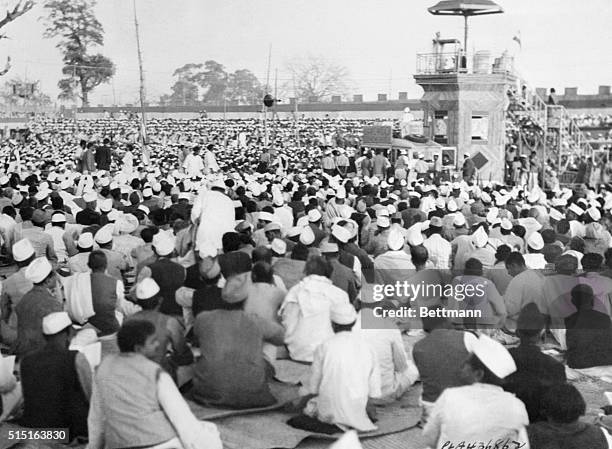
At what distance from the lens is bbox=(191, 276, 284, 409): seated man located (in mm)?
5699

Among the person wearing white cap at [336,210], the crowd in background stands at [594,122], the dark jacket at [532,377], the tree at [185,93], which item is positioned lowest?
the dark jacket at [532,377]

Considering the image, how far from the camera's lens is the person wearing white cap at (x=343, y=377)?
17.4ft

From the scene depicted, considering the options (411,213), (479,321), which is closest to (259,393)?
(479,321)

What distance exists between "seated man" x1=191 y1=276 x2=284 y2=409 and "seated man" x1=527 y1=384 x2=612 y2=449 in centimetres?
206

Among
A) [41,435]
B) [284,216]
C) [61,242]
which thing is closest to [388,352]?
[41,435]

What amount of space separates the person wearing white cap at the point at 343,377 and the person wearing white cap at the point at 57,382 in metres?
1.41

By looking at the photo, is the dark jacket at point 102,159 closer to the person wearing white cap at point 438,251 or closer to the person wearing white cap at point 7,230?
the person wearing white cap at point 7,230

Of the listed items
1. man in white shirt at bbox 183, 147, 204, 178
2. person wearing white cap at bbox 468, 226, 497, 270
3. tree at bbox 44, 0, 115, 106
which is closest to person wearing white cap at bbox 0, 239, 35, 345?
person wearing white cap at bbox 468, 226, 497, 270

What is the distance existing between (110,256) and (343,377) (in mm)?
3800

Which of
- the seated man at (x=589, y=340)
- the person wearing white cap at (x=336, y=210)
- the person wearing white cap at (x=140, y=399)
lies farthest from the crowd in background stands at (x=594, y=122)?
the person wearing white cap at (x=140, y=399)

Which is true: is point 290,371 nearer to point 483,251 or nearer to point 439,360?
point 439,360

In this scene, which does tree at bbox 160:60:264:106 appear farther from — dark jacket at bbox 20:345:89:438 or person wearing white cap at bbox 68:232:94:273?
dark jacket at bbox 20:345:89:438

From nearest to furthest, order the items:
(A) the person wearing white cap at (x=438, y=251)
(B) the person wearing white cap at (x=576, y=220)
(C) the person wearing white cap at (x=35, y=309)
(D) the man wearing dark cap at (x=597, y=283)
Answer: (C) the person wearing white cap at (x=35, y=309), (D) the man wearing dark cap at (x=597, y=283), (A) the person wearing white cap at (x=438, y=251), (B) the person wearing white cap at (x=576, y=220)

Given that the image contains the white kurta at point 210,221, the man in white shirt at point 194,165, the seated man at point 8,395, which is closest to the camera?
the seated man at point 8,395
